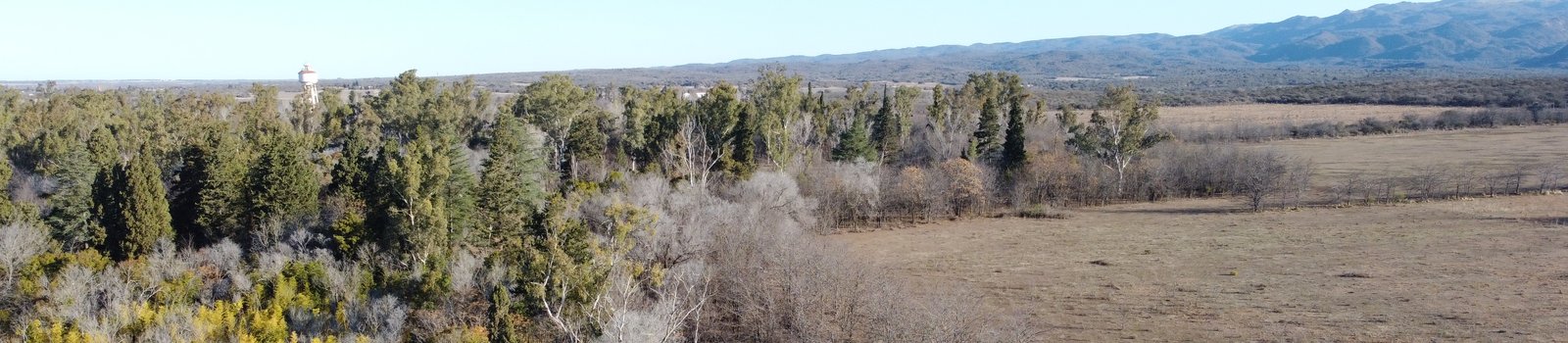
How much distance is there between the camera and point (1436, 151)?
7944 cm

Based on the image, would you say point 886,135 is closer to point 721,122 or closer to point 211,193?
point 721,122

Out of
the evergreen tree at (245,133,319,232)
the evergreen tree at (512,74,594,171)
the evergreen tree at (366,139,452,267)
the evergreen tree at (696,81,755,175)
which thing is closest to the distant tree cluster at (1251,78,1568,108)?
the evergreen tree at (696,81,755,175)

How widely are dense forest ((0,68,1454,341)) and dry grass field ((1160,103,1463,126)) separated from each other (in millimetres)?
49715

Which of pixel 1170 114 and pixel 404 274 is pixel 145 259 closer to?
pixel 404 274

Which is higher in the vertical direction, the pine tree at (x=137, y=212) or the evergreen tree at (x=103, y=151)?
the evergreen tree at (x=103, y=151)

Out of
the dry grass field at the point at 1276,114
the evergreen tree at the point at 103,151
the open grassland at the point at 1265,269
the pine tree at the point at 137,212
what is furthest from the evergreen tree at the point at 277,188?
the dry grass field at the point at 1276,114

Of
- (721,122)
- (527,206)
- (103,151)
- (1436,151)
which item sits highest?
(721,122)

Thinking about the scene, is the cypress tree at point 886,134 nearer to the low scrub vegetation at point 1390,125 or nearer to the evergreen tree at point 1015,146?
the evergreen tree at point 1015,146

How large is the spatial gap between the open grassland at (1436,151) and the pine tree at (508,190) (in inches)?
2079

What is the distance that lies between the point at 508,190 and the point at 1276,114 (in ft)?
395

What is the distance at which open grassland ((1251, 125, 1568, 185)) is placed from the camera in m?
68.6

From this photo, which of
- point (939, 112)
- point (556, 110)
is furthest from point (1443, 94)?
point (556, 110)

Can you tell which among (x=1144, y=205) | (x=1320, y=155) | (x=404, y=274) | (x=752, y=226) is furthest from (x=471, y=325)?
(x=1320, y=155)

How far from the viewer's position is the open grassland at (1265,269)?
27531 mm
